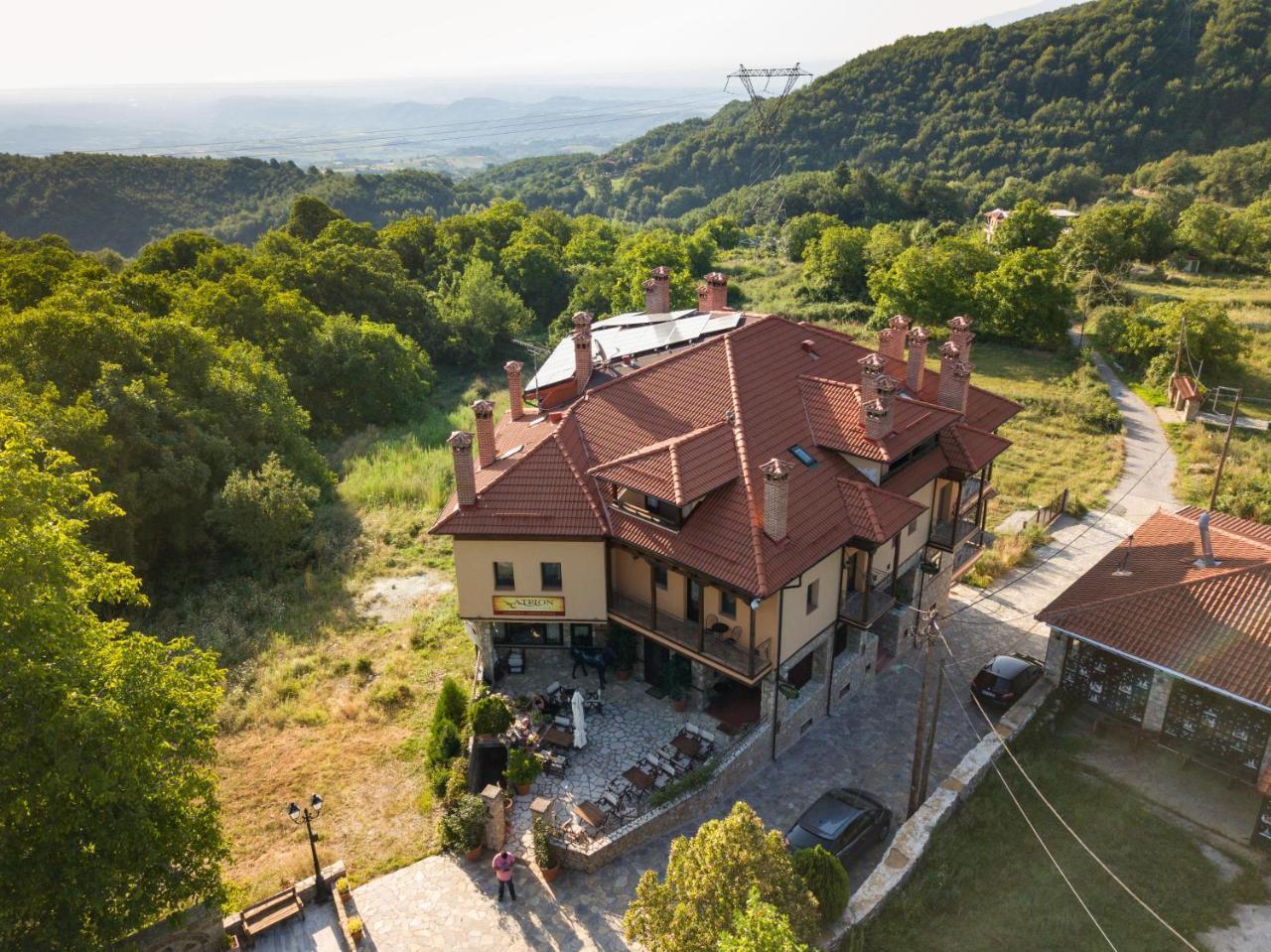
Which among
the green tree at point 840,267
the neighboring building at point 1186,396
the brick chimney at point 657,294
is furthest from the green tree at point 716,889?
the green tree at point 840,267

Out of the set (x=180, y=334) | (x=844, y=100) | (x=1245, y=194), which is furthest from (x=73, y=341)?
(x=844, y=100)

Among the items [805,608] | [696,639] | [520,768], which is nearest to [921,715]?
[805,608]

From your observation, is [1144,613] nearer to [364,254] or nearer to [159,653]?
[159,653]

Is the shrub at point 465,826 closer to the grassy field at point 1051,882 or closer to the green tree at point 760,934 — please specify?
the green tree at point 760,934

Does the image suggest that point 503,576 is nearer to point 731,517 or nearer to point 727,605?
point 727,605

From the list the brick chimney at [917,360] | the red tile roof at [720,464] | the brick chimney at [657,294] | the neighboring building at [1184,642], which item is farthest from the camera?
the brick chimney at [657,294]

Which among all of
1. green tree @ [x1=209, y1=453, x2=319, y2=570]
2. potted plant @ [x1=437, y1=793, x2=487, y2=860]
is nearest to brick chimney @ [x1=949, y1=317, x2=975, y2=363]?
potted plant @ [x1=437, y1=793, x2=487, y2=860]

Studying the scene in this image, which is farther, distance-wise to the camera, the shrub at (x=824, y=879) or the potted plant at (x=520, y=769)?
the potted plant at (x=520, y=769)
